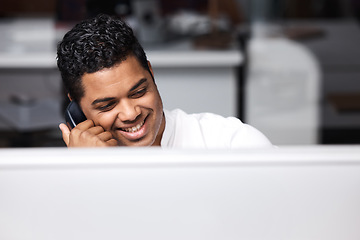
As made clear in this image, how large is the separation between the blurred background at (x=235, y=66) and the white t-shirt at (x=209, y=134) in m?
1.30

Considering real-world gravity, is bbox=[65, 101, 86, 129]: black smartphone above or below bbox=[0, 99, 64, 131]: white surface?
above

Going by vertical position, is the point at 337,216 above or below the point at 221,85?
above

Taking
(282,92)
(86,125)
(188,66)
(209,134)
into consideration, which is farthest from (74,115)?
(282,92)

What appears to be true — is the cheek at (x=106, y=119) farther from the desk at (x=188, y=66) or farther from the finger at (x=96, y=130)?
the desk at (x=188, y=66)

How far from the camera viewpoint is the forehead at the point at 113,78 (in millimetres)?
850

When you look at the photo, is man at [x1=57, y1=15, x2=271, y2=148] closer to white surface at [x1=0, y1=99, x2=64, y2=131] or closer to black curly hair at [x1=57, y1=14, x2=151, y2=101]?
black curly hair at [x1=57, y1=14, x2=151, y2=101]

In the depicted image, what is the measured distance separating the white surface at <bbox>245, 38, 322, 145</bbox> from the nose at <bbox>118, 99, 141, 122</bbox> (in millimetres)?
2163

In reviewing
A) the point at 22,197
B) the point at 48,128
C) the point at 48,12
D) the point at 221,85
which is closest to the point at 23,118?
the point at 48,128

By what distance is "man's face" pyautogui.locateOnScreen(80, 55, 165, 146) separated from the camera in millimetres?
853

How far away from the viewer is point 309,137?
310 centimetres

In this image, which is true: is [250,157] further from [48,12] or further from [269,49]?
[48,12]

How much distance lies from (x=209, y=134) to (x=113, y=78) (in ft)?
0.73

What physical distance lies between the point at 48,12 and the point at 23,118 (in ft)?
7.20

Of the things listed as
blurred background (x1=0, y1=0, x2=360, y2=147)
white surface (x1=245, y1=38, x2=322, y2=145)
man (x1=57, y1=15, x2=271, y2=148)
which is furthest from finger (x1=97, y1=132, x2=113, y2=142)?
white surface (x1=245, y1=38, x2=322, y2=145)
